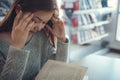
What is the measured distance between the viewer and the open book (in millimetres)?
841

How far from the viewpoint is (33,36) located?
1.18m

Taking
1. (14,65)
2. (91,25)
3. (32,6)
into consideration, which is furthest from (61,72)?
(91,25)

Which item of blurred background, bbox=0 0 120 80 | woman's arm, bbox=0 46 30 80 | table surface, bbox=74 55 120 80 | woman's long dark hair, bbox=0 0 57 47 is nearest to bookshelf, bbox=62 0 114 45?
blurred background, bbox=0 0 120 80

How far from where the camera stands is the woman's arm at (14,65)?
0.95 m

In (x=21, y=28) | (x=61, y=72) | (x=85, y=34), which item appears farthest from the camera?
(x=85, y=34)

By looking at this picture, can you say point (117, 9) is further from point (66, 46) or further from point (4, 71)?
point (4, 71)

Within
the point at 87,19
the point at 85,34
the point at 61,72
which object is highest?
the point at 61,72

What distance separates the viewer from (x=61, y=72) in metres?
0.88

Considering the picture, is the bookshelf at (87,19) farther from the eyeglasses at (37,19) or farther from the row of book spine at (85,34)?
the eyeglasses at (37,19)

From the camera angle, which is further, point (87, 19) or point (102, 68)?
point (87, 19)

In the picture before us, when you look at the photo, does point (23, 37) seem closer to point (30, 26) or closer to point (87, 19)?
point (30, 26)

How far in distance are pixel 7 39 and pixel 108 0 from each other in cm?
353

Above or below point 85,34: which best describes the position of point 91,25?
above

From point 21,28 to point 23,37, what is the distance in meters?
0.04
